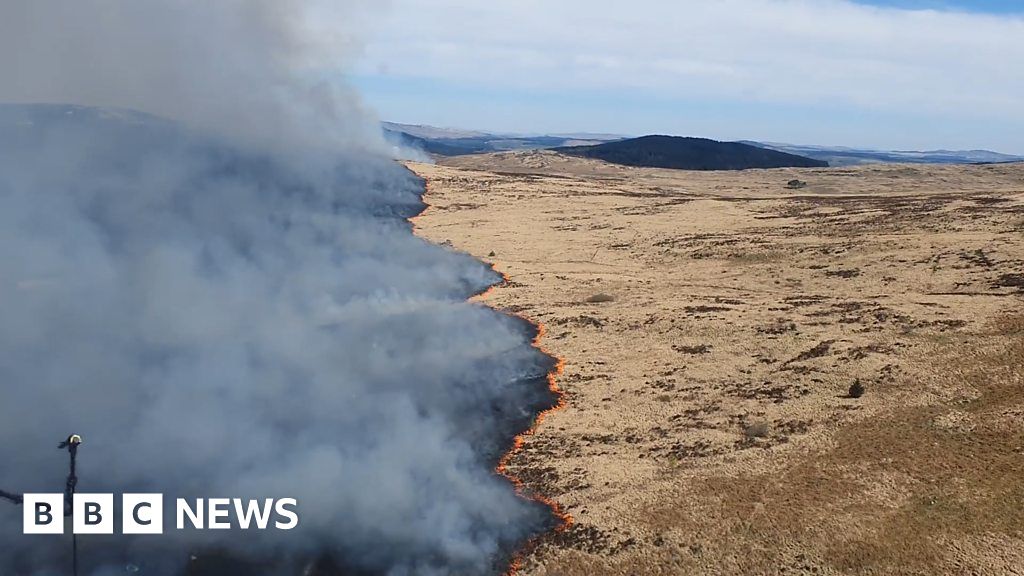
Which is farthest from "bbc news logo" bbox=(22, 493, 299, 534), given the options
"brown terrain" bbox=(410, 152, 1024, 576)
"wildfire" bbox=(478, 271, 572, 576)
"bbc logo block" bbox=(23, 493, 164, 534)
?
"brown terrain" bbox=(410, 152, 1024, 576)

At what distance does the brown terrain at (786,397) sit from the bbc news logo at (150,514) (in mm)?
8227

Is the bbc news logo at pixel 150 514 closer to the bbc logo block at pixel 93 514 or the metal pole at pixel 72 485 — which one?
the bbc logo block at pixel 93 514

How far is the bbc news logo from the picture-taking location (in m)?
22.4

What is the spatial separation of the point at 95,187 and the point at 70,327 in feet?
58.8

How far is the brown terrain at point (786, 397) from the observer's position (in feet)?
74.1

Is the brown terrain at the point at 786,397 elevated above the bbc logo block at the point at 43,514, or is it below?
above

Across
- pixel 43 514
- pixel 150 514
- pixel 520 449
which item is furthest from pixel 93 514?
pixel 520 449

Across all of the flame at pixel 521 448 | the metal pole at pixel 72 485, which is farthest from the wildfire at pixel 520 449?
the metal pole at pixel 72 485

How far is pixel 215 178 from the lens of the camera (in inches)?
2441

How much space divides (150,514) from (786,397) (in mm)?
25863

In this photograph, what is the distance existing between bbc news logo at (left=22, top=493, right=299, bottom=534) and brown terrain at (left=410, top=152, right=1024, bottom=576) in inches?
324

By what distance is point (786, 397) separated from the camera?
3328cm

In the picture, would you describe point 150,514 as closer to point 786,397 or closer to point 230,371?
point 230,371

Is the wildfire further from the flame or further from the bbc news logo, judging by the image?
the bbc news logo
